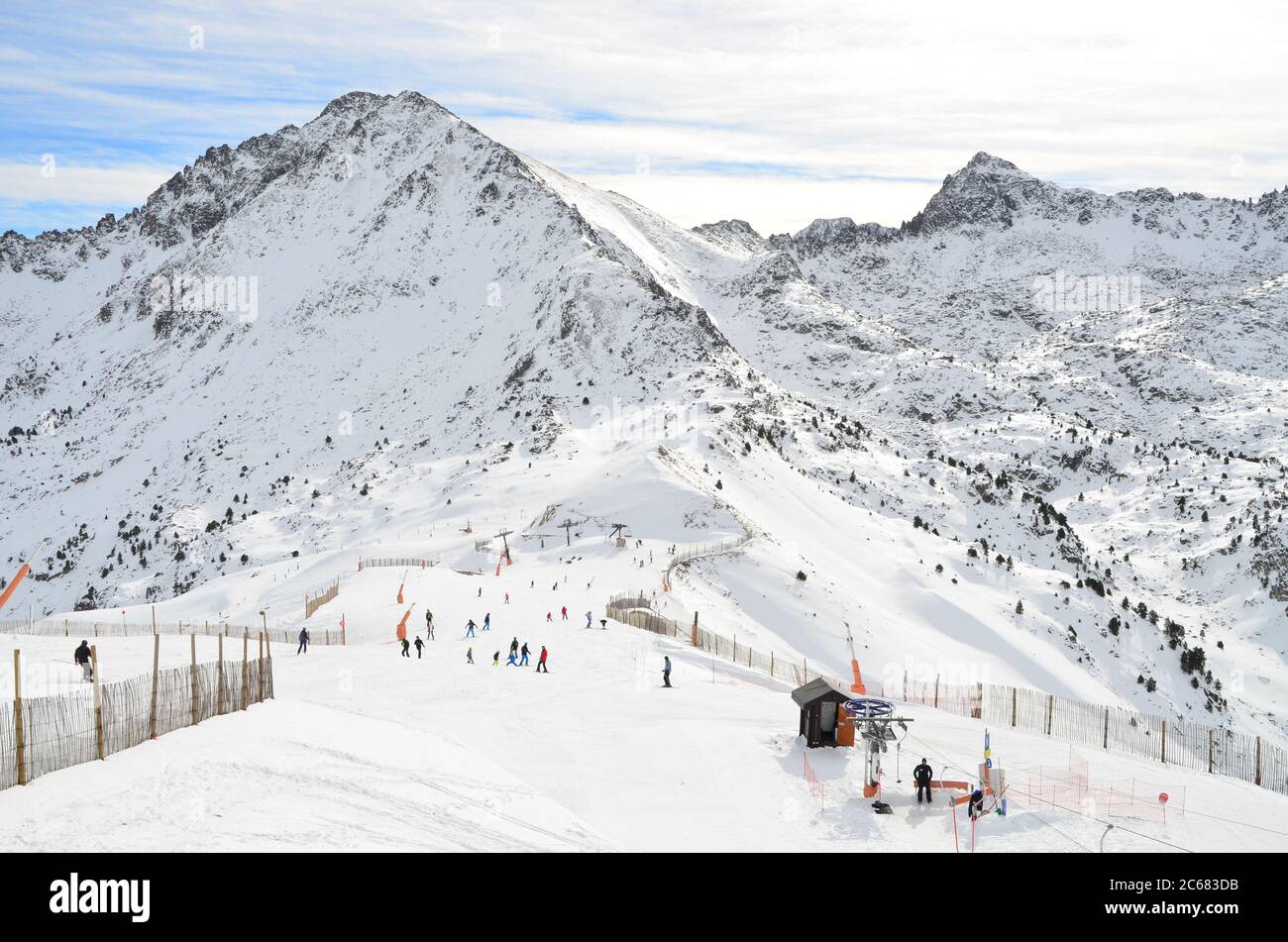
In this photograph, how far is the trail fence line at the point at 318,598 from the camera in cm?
4884

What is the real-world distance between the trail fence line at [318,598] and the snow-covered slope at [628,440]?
5.26ft

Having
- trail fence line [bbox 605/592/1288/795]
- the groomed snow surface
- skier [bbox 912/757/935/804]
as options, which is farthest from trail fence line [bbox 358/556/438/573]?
skier [bbox 912/757/935/804]

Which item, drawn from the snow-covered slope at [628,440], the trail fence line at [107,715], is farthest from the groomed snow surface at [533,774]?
the snow-covered slope at [628,440]

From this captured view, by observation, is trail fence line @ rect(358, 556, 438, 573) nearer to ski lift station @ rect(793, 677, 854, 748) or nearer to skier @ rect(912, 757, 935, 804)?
ski lift station @ rect(793, 677, 854, 748)

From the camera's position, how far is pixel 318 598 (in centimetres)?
5025

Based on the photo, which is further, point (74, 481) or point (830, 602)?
point (74, 481)

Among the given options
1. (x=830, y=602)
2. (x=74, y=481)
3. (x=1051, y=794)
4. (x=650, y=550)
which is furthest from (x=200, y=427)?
(x=1051, y=794)

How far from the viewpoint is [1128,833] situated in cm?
2117

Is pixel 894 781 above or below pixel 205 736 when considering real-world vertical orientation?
below

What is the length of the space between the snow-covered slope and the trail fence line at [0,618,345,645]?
487cm

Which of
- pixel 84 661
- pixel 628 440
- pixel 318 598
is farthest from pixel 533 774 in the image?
pixel 628 440

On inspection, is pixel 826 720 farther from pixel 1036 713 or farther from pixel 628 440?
pixel 628 440
